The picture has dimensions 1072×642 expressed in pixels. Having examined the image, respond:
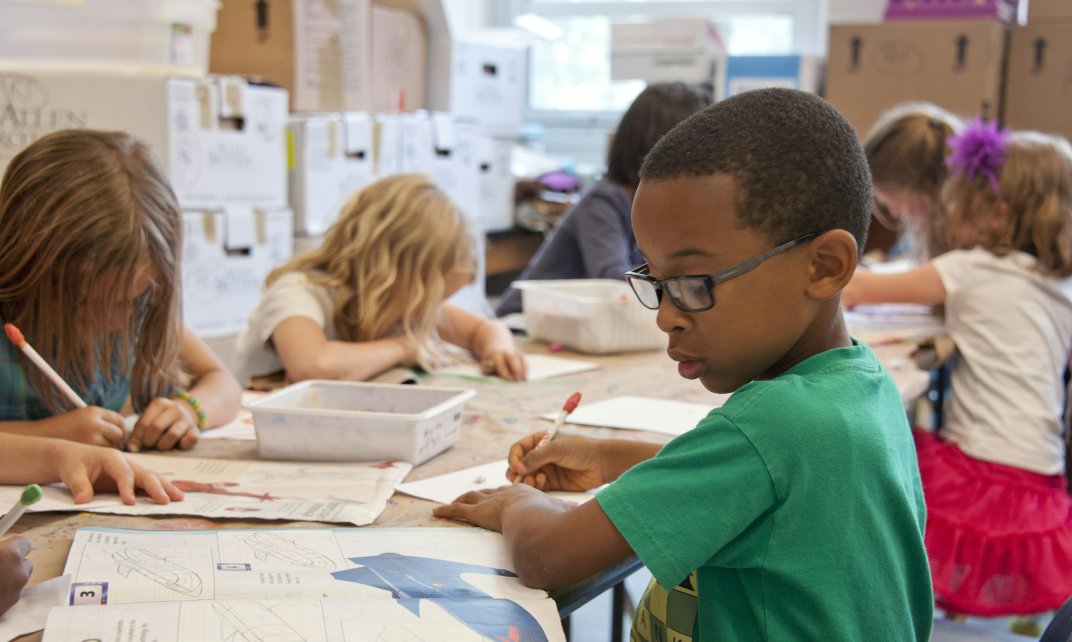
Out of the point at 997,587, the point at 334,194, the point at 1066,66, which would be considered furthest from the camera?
the point at 1066,66

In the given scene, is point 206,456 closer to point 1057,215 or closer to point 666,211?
point 666,211

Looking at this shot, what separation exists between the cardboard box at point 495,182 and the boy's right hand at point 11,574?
9.79 feet

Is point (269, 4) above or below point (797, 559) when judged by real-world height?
above

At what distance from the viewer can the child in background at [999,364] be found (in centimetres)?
184

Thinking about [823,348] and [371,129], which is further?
[371,129]

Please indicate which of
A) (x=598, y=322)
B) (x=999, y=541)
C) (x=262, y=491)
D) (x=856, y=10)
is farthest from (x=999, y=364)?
(x=856, y=10)

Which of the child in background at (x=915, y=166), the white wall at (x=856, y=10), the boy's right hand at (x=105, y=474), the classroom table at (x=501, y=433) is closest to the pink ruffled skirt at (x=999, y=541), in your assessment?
the classroom table at (x=501, y=433)

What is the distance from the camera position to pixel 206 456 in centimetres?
123

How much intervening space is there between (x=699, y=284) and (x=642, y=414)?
66cm

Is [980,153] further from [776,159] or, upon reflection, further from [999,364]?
[776,159]

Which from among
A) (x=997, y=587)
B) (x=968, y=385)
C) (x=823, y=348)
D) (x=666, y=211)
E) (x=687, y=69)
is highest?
(x=687, y=69)

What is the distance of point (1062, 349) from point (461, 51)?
7.58 feet

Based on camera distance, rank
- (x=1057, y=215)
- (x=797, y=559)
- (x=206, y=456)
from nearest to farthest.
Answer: (x=797, y=559)
(x=206, y=456)
(x=1057, y=215)

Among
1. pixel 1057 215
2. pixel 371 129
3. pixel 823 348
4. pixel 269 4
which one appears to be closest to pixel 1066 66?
pixel 1057 215
